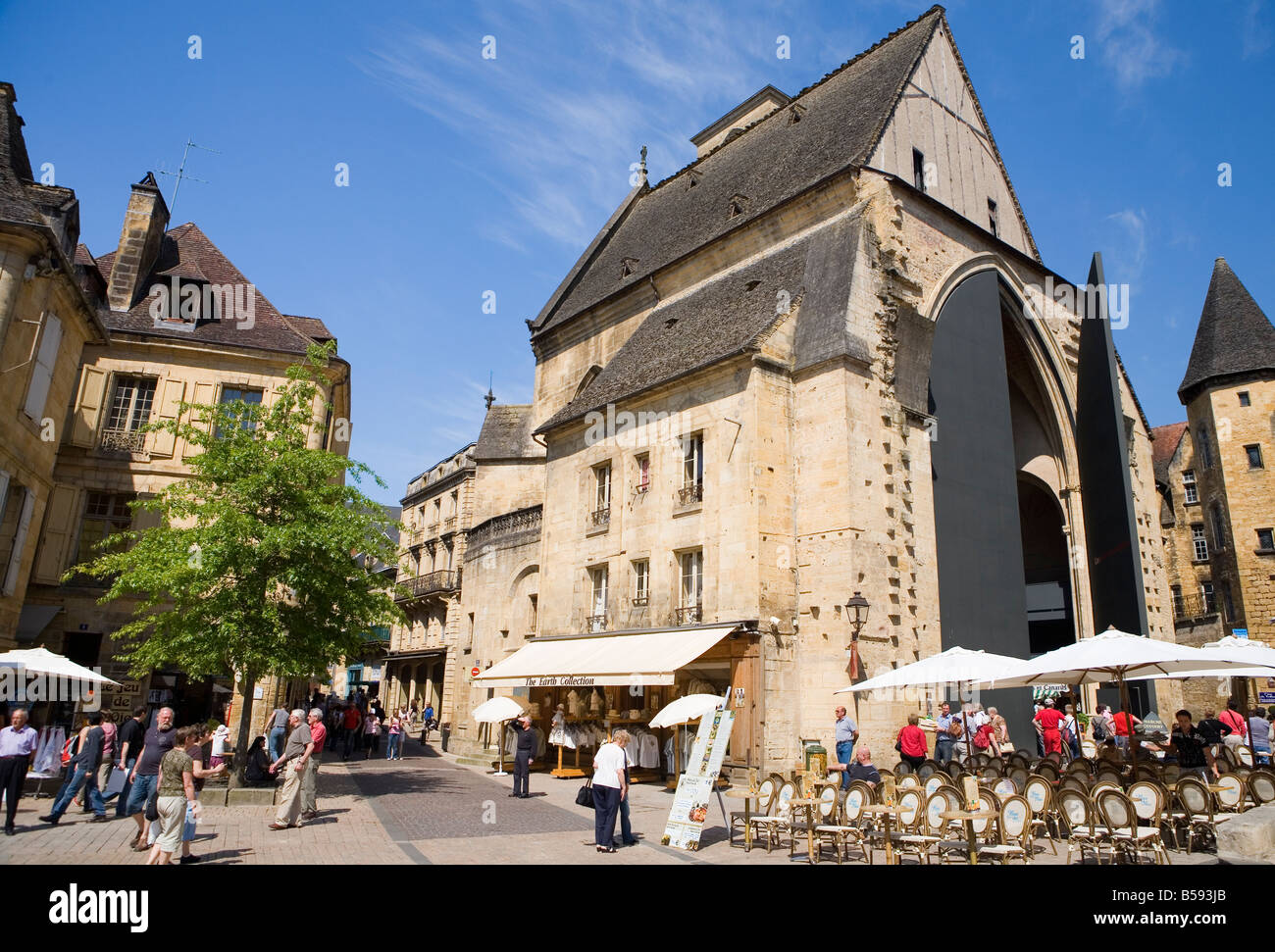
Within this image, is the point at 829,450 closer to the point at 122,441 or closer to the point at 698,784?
the point at 698,784

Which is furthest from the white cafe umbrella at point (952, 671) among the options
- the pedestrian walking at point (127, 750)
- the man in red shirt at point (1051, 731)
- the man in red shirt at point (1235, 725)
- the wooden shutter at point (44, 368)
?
the wooden shutter at point (44, 368)

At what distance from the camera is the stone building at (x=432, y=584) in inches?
1207

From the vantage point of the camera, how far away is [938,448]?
17.0 meters

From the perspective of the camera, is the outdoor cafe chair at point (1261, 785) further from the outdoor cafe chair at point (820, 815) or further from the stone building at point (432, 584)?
the stone building at point (432, 584)

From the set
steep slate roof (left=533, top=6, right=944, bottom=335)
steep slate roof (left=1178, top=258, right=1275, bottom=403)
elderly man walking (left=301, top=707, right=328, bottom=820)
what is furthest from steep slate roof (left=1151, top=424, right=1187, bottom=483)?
elderly man walking (left=301, top=707, right=328, bottom=820)

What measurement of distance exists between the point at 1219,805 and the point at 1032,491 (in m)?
17.3

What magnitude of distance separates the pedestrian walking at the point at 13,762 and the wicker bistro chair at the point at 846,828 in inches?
344

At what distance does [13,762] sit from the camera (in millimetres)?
9102

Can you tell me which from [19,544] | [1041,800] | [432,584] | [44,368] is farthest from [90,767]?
[432,584]

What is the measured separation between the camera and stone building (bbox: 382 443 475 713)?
101 feet

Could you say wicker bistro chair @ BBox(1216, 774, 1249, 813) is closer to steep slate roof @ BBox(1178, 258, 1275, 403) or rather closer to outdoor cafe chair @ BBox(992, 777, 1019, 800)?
outdoor cafe chair @ BBox(992, 777, 1019, 800)

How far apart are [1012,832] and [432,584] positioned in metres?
26.8

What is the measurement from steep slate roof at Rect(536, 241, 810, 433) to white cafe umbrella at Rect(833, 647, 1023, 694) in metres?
6.83
